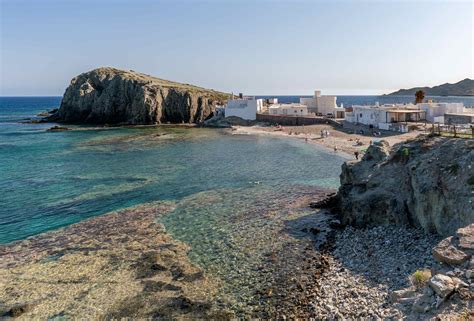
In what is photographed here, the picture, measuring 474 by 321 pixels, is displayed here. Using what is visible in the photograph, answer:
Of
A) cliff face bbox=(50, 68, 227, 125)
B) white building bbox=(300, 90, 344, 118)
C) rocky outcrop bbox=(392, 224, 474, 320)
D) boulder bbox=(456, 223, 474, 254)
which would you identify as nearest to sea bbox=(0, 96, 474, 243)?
rocky outcrop bbox=(392, 224, 474, 320)

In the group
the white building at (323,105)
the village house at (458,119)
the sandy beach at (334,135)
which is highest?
the white building at (323,105)

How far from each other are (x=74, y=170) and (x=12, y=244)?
21.9 metres

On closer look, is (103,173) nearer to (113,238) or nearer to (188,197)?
(188,197)

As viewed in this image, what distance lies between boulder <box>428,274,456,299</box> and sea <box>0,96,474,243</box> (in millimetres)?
15867

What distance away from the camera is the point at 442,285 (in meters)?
10.0

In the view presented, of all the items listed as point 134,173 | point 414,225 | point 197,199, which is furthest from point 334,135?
point 414,225

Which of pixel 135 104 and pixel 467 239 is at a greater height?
pixel 135 104

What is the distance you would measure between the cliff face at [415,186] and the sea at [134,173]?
8021 millimetres

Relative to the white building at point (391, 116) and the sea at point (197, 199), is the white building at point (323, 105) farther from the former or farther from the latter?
the sea at point (197, 199)

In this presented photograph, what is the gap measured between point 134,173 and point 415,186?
29.2 metres

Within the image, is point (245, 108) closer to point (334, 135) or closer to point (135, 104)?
point (334, 135)

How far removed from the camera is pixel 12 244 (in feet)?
69.9

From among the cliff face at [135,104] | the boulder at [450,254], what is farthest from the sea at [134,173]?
the cliff face at [135,104]

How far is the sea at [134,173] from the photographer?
27.3m
